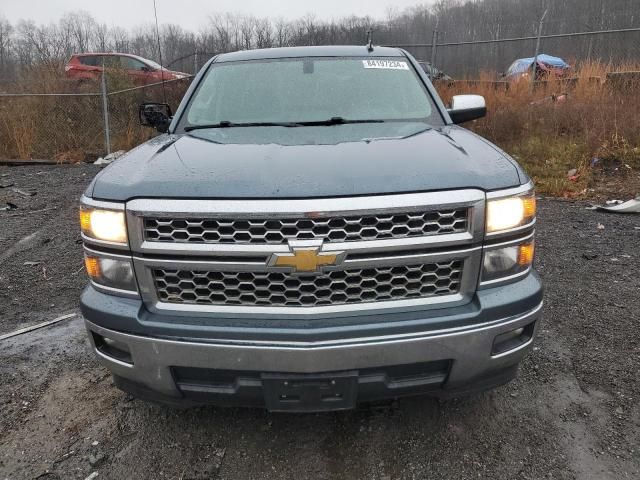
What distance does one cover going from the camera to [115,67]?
12.2 metres

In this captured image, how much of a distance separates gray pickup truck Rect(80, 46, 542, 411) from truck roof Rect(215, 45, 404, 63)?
1735 millimetres

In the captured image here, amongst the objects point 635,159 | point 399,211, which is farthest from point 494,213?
point 635,159

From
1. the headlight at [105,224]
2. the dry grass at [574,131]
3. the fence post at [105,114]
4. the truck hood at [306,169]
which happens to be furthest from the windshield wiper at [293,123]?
the fence post at [105,114]

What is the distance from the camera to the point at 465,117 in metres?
3.53

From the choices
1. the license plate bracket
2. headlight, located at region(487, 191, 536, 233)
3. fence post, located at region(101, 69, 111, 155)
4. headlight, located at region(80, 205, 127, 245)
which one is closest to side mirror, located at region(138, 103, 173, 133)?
headlight, located at region(80, 205, 127, 245)

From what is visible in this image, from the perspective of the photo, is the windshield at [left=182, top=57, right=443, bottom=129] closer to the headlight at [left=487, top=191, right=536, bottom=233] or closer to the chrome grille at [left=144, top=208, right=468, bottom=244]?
the headlight at [left=487, top=191, right=536, bottom=233]

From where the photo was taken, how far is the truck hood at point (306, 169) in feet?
6.07

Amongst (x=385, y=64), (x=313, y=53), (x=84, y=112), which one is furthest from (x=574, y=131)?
(x=84, y=112)

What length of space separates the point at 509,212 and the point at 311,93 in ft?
5.67

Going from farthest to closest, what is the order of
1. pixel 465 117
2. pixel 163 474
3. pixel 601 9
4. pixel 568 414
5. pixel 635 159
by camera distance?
pixel 601 9 < pixel 635 159 < pixel 465 117 < pixel 568 414 < pixel 163 474

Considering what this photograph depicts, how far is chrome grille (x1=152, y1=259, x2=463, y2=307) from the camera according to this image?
73.8 inches

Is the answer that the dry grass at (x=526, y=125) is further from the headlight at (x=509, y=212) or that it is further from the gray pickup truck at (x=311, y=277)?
the gray pickup truck at (x=311, y=277)

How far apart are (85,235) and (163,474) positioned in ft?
3.49

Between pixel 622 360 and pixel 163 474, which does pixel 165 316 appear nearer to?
pixel 163 474
